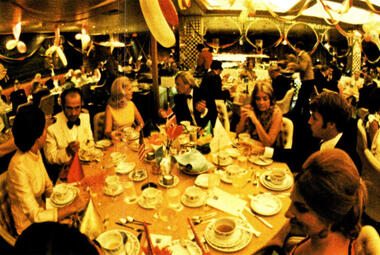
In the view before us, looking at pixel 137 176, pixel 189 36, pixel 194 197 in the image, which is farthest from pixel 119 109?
pixel 189 36

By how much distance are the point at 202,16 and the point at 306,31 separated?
313 inches

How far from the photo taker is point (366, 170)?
235 cm

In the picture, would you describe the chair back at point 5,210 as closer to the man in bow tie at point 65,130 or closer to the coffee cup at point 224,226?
the man in bow tie at point 65,130

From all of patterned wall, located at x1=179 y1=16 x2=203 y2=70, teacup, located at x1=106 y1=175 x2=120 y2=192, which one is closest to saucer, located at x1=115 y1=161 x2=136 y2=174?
teacup, located at x1=106 y1=175 x2=120 y2=192

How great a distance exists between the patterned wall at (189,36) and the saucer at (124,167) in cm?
951

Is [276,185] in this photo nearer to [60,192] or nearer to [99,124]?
[60,192]

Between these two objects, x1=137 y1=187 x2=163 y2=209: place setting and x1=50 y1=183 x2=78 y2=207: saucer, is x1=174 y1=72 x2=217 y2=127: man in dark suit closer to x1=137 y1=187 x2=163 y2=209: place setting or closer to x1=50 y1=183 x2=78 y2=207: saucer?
x1=137 y1=187 x2=163 y2=209: place setting

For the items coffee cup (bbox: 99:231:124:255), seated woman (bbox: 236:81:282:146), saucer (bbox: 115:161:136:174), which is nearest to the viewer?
coffee cup (bbox: 99:231:124:255)

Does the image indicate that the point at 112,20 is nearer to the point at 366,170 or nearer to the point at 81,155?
the point at 81,155

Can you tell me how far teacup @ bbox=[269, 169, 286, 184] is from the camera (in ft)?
6.43

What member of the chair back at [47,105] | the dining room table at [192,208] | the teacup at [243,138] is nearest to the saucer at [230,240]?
the dining room table at [192,208]

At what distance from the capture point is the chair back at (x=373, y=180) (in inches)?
84.7

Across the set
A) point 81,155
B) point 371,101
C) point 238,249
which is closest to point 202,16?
point 371,101

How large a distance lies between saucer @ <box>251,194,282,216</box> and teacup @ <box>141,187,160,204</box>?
613 mm
